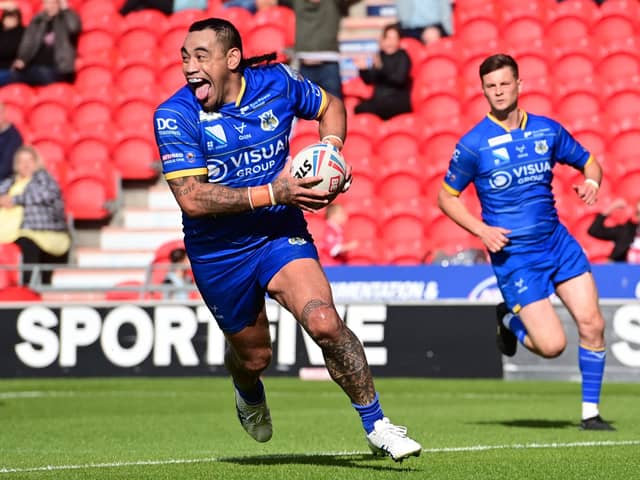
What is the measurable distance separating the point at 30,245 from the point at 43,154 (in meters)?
3.96

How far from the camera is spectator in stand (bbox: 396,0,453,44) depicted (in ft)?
67.9

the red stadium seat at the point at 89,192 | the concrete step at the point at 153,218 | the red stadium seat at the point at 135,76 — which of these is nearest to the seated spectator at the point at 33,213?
the red stadium seat at the point at 89,192

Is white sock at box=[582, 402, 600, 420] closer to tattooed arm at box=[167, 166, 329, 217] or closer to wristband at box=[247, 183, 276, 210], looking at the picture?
tattooed arm at box=[167, 166, 329, 217]

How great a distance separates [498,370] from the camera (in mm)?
15453

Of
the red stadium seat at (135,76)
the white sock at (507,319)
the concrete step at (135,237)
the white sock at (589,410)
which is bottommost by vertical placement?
the white sock at (589,410)

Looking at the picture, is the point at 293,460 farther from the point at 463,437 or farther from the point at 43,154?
the point at 43,154

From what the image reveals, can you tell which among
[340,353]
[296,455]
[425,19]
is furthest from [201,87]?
[425,19]

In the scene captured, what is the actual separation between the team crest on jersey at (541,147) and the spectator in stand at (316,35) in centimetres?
972

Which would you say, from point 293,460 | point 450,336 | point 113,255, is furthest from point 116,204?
point 293,460

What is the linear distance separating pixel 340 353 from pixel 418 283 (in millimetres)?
9419

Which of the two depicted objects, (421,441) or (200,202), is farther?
(421,441)

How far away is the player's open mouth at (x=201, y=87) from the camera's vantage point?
6918 mm

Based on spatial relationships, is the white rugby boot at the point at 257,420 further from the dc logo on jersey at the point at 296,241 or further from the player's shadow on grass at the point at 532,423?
the player's shadow on grass at the point at 532,423

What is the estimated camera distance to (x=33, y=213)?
17.5 m
